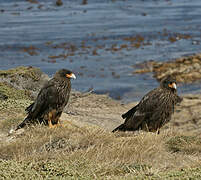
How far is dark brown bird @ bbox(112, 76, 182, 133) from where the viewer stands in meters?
8.05

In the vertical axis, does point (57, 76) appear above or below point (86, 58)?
above

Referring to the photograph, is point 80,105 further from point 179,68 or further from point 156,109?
point 179,68

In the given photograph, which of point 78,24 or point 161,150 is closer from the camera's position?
point 161,150

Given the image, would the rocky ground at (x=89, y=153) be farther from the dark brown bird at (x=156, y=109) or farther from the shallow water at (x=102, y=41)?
the shallow water at (x=102, y=41)

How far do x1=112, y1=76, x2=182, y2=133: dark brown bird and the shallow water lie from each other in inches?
232

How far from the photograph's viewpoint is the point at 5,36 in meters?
29.7

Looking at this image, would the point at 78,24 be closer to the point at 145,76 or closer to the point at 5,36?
the point at 5,36

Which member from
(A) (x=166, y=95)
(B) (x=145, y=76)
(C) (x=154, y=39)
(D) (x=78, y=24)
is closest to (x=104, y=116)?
(A) (x=166, y=95)

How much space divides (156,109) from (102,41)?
64.1 ft

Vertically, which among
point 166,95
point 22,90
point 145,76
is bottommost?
point 145,76

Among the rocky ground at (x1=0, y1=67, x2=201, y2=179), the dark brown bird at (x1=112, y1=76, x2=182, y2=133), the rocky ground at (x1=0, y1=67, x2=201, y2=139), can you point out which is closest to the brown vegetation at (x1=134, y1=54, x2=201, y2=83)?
the rocky ground at (x1=0, y1=67, x2=201, y2=139)

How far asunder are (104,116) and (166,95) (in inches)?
171

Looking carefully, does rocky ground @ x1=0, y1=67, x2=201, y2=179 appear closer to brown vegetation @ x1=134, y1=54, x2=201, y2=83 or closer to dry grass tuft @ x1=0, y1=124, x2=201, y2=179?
dry grass tuft @ x1=0, y1=124, x2=201, y2=179

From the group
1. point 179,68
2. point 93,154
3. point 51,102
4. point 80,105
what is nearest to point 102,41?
point 179,68
